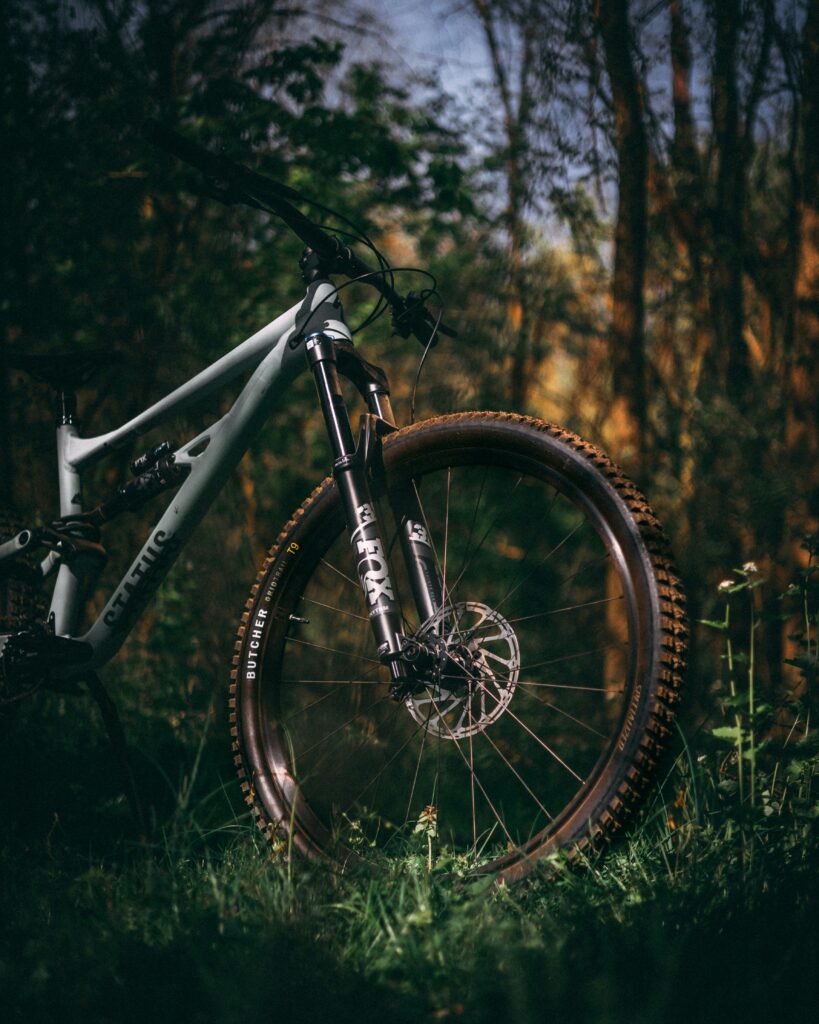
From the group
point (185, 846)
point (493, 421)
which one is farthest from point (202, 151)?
point (185, 846)

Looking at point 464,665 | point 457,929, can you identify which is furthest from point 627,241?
point 457,929

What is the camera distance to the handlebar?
7.08 ft

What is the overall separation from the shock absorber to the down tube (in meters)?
0.11

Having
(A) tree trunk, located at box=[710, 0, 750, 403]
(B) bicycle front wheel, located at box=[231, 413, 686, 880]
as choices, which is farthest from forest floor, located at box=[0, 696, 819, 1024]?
(A) tree trunk, located at box=[710, 0, 750, 403]

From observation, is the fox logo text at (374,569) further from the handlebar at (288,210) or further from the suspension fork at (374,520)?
the handlebar at (288,210)

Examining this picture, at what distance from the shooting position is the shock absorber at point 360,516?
194 cm

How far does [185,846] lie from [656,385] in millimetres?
2861

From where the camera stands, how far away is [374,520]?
6.60 feet

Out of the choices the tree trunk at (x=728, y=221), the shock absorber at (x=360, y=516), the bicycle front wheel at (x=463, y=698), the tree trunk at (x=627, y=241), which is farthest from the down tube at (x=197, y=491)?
the tree trunk at (x=728, y=221)

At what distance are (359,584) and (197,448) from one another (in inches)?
22.7

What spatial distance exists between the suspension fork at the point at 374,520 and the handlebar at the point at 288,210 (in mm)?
186

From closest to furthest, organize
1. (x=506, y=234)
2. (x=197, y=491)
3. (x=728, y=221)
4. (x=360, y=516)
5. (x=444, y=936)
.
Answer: (x=444, y=936)
(x=360, y=516)
(x=197, y=491)
(x=728, y=221)
(x=506, y=234)

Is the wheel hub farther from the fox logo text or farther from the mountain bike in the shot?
the fox logo text

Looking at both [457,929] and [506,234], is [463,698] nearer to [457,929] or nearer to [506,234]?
[457,929]
